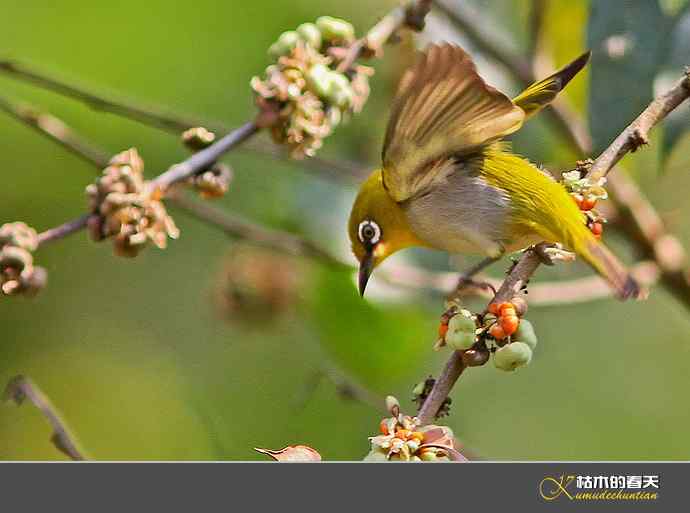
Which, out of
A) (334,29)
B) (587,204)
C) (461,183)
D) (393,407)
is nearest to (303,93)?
(334,29)

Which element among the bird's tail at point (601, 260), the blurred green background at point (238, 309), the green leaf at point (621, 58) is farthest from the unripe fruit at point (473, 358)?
the blurred green background at point (238, 309)

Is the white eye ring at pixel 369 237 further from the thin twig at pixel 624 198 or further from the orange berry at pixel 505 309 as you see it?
the orange berry at pixel 505 309

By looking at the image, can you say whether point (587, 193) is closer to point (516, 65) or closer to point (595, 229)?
point (595, 229)

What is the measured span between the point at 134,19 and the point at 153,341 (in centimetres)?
112

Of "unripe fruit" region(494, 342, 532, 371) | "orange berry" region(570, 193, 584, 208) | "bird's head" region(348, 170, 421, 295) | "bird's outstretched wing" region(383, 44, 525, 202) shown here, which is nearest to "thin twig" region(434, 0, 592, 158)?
"bird's head" region(348, 170, 421, 295)

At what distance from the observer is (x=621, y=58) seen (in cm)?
215

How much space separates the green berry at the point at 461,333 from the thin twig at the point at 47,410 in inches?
23.9

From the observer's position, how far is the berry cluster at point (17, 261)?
1309mm

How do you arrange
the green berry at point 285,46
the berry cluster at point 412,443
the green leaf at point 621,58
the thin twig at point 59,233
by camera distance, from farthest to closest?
the green leaf at point 621,58
the green berry at point 285,46
the thin twig at point 59,233
the berry cluster at point 412,443

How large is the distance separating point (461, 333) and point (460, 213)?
0.59m
